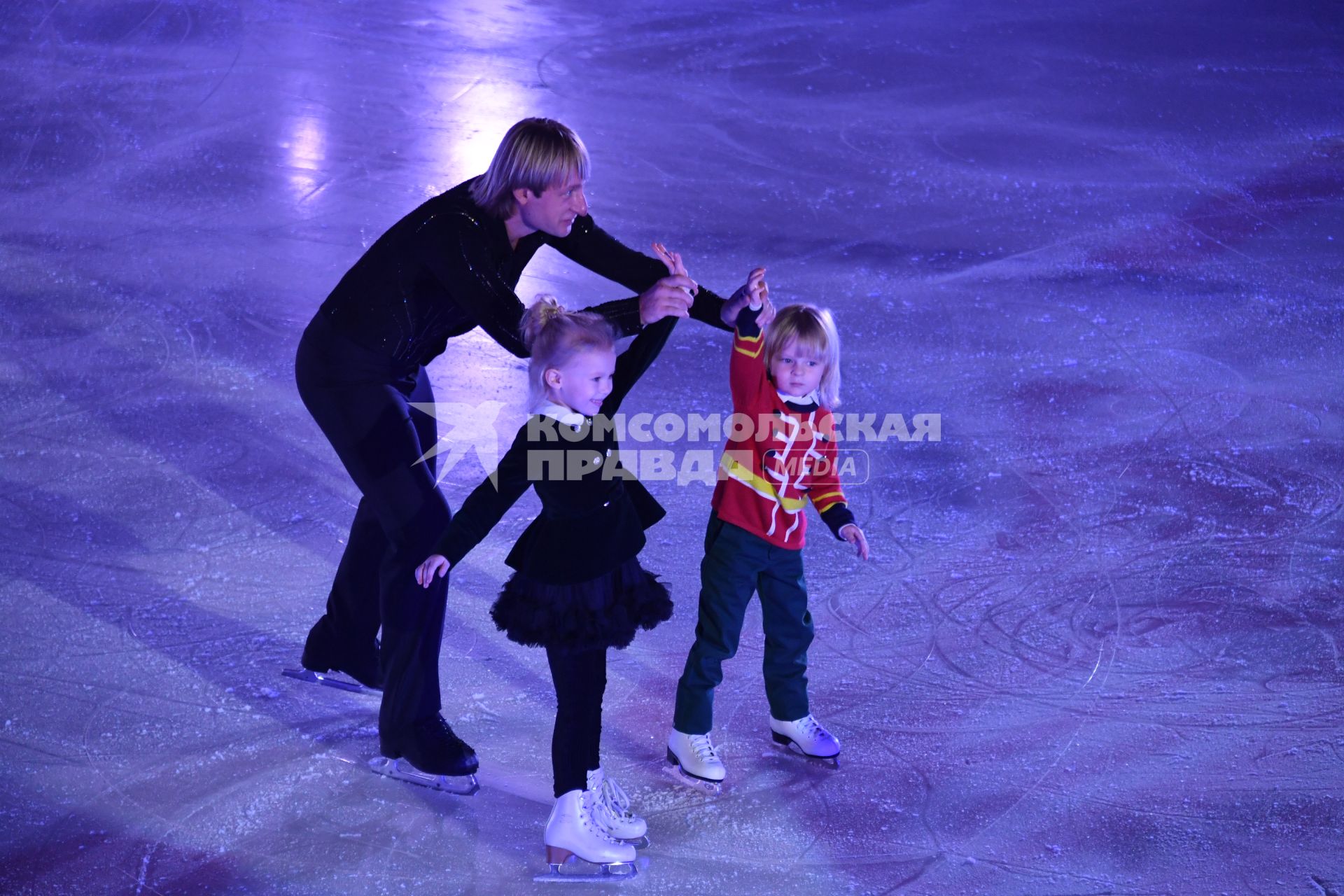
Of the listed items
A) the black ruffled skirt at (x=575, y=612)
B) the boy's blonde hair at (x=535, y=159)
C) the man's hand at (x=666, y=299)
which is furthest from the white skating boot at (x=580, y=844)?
the boy's blonde hair at (x=535, y=159)

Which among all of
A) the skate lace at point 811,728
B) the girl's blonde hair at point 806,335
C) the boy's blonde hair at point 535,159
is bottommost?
the skate lace at point 811,728

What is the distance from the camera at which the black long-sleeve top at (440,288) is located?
295 cm

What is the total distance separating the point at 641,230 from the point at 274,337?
6.51 ft

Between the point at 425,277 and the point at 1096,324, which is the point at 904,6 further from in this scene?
the point at 425,277

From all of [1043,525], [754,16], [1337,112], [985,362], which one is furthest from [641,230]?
[1337,112]

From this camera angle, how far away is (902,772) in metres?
3.23

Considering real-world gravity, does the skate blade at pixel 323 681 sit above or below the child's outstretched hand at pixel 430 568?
below

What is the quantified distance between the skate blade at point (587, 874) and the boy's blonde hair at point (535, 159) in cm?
148

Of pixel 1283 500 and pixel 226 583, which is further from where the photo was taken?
pixel 1283 500

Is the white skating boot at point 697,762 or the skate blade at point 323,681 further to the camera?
the skate blade at point 323,681

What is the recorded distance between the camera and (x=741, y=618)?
3227 mm

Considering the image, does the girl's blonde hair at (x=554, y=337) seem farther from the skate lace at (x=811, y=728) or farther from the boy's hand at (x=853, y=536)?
the skate lace at (x=811, y=728)

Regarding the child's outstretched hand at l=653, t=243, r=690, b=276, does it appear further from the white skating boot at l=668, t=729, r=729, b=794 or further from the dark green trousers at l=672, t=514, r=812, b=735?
the white skating boot at l=668, t=729, r=729, b=794

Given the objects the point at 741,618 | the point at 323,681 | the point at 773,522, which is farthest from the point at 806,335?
the point at 323,681
